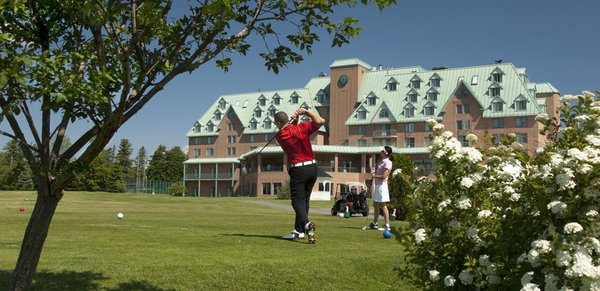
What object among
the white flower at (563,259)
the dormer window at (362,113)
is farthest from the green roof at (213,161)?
the white flower at (563,259)

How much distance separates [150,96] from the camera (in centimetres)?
496

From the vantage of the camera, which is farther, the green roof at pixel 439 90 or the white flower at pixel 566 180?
the green roof at pixel 439 90

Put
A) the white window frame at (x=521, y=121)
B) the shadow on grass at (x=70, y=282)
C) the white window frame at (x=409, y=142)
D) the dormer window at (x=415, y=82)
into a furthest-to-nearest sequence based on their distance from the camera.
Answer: the dormer window at (x=415, y=82) < the white window frame at (x=409, y=142) < the white window frame at (x=521, y=121) < the shadow on grass at (x=70, y=282)

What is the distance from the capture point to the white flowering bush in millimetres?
3305

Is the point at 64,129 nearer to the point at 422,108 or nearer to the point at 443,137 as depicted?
the point at 443,137

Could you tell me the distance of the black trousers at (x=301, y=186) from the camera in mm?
9328

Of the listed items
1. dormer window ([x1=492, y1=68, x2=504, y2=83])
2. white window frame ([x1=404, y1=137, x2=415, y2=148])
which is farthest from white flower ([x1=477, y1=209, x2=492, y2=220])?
white window frame ([x1=404, y1=137, x2=415, y2=148])

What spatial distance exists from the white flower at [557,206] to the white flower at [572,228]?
0.13 m

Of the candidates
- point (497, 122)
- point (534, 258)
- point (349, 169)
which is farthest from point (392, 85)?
point (534, 258)

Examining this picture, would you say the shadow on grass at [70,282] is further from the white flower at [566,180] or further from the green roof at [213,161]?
the green roof at [213,161]

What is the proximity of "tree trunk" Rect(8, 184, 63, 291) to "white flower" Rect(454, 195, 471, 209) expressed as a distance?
3.30 m

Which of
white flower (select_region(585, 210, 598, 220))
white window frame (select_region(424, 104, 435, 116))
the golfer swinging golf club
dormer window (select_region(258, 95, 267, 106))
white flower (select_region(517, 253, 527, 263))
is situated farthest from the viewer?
dormer window (select_region(258, 95, 267, 106))

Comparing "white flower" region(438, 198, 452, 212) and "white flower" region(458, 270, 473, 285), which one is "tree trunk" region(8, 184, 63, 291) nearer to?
"white flower" region(438, 198, 452, 212)

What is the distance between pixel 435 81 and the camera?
85375mm
